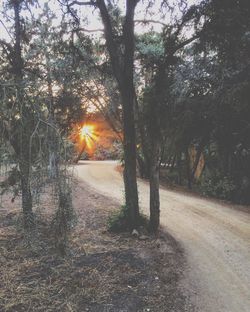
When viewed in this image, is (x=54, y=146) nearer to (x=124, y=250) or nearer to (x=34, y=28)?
(x=124, y=250)

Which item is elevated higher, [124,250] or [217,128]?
[217,128]

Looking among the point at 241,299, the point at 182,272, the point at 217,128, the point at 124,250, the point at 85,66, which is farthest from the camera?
the point at 217,128

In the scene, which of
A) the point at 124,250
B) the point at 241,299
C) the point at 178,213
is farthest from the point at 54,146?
the point at 178,213

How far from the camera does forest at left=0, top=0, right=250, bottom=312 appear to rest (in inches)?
207

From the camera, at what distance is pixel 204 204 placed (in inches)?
601

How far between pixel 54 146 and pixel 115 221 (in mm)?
6043

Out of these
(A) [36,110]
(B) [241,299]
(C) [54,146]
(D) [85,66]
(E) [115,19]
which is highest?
(E) [115,19]

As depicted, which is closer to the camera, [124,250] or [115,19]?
[124,250]

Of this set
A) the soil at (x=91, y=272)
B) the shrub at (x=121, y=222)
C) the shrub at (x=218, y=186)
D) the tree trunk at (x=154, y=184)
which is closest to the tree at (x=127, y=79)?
the shrub at (x=121, y=222)

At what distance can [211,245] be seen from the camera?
9.85 metres

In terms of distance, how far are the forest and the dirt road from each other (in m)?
0.69

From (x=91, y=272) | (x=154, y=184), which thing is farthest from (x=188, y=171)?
(x=91, y=272)

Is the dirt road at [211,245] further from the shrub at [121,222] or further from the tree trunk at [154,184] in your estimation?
the shrub at [121,222]

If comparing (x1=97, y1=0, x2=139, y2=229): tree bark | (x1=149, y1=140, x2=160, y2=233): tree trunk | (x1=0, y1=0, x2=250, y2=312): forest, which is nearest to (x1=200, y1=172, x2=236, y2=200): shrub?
(x1=0, y1=0, x2=250, y2=312): forest
